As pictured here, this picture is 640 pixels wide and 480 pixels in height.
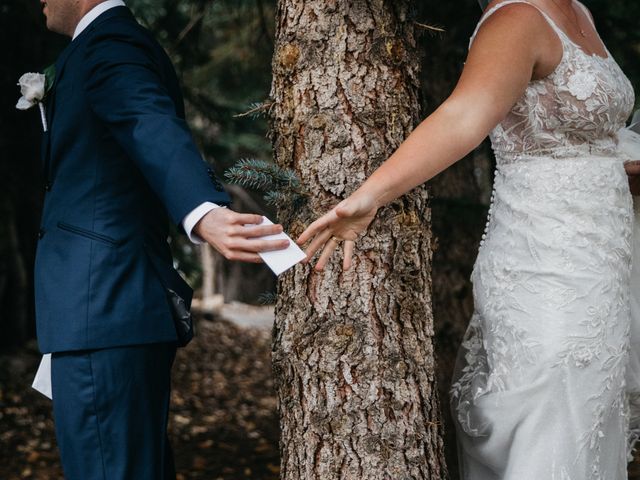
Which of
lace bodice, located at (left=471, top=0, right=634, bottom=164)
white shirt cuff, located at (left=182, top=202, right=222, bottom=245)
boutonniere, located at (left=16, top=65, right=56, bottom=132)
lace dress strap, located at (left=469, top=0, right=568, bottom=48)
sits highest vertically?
lace dress strap, located at (left=469, top=0, right=568, bottom=48)

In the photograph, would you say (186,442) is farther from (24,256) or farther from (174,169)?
(174,169)

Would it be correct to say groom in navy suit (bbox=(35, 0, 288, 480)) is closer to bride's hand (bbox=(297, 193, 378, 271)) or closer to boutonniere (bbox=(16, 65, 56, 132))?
boutonniere (bbox=(16, 65, 56, 132))

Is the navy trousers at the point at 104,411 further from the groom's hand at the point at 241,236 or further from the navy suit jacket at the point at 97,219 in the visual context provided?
the groom's hand at the point at 241,236

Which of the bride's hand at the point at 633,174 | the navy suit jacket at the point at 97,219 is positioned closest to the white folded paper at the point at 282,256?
the navy suit jacket at the point at 97,219

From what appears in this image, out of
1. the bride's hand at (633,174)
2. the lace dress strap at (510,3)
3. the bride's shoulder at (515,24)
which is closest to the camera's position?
the bride's shoulder at (515,24)

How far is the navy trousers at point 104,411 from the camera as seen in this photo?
2.59 m

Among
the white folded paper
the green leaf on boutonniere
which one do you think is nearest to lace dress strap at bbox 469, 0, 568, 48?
the white folded paper

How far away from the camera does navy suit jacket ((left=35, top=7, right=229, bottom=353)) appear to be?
2.55 metres

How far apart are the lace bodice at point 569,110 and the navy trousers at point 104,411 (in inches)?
53.1

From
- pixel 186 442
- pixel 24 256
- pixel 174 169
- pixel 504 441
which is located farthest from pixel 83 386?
pixel 24 256

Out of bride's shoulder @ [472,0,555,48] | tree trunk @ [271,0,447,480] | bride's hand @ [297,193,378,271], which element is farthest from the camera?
tree trunk @ [271,0,447,480]

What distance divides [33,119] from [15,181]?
0.66m

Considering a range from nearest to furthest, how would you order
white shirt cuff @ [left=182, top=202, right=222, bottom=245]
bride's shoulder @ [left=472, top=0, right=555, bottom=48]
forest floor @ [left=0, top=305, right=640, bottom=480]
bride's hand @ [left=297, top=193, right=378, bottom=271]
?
bride's hand @ [left=297, top=193, right=378, bottom=271], white shirt cuff @ [left=182, top=202, right=222, bottom=245], bride's shoulder @ [left=472, top=0, right=555, bottom=48], forest floor @ [left=0, top=305, right=640, bottom=480]

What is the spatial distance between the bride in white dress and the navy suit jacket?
579 millimetres
